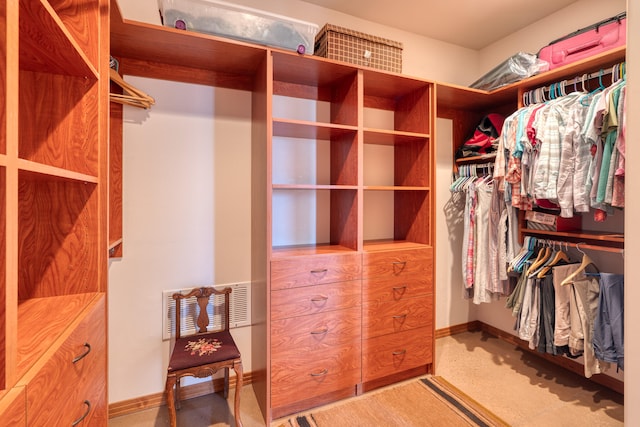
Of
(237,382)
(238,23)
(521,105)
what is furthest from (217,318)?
(521,105)

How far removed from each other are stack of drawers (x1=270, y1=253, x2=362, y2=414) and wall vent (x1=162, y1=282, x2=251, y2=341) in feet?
1.40

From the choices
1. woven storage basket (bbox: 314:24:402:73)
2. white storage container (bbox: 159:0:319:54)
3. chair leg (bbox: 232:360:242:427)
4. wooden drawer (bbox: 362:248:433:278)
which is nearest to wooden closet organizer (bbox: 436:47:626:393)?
woven storage basket (bbox: 314:24:402:73)

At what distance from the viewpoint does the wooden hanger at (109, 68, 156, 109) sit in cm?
162

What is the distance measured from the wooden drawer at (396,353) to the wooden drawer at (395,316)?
1.7 inches

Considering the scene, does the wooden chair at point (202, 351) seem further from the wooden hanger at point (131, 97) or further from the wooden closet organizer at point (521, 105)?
the wooden closet organizer at point (521, 105)

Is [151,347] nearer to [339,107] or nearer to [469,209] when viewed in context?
[339,107]

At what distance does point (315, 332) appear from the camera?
1.87 m

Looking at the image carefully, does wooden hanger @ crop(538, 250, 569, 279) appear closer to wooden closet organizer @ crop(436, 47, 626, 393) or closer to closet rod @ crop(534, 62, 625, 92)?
wooden closet organizer @ crop(436, 47, 626, 393)

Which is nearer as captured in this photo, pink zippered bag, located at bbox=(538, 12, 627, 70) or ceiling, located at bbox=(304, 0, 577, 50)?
pink zippered bag, located at bbox=(538, 12, 627, 70)

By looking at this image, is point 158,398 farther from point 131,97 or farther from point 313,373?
point 131,97

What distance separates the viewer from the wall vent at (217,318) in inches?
76.2

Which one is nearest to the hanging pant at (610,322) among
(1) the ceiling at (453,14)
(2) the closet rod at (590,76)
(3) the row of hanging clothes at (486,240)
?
(3) the row of hanging clothes at (486,240)

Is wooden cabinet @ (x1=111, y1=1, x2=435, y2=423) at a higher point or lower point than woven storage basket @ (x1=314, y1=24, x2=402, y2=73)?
lower

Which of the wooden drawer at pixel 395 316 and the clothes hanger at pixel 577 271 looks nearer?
the clothes hanger at pixel 577 271
